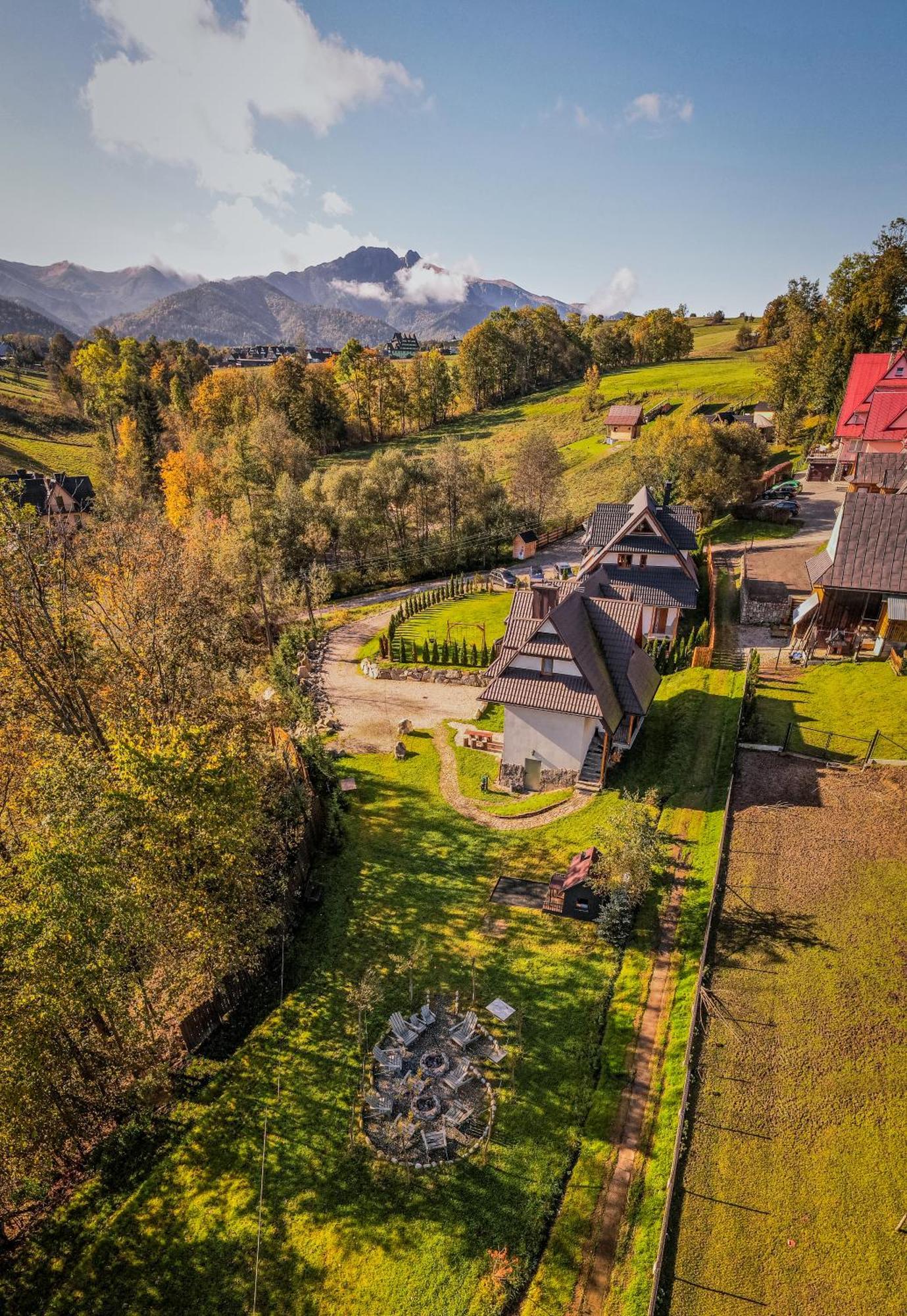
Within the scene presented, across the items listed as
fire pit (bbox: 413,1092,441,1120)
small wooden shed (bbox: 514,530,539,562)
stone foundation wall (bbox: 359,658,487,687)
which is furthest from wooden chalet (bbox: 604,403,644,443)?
fire pit (bbox: 413,1092,441,1120)

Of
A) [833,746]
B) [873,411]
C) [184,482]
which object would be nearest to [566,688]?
[833,746]

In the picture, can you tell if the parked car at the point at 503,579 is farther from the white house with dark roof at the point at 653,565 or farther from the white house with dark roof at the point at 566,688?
the white house with dark roof at the point at 566,688

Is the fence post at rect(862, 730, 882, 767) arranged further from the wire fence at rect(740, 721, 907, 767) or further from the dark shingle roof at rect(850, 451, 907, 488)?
the dark shingle roof at rect(850, 451, 907, 488)

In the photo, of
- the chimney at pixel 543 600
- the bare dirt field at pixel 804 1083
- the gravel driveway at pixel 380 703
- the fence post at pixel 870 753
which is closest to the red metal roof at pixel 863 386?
the fence post at pixel 870 753

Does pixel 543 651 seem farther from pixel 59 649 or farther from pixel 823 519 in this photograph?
pixel 823 519

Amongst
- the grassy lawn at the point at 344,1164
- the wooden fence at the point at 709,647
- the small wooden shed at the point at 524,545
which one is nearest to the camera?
the grassy lawn at the point at 344,1164

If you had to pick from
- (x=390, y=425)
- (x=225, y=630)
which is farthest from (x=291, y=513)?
(x=390, y=425)
